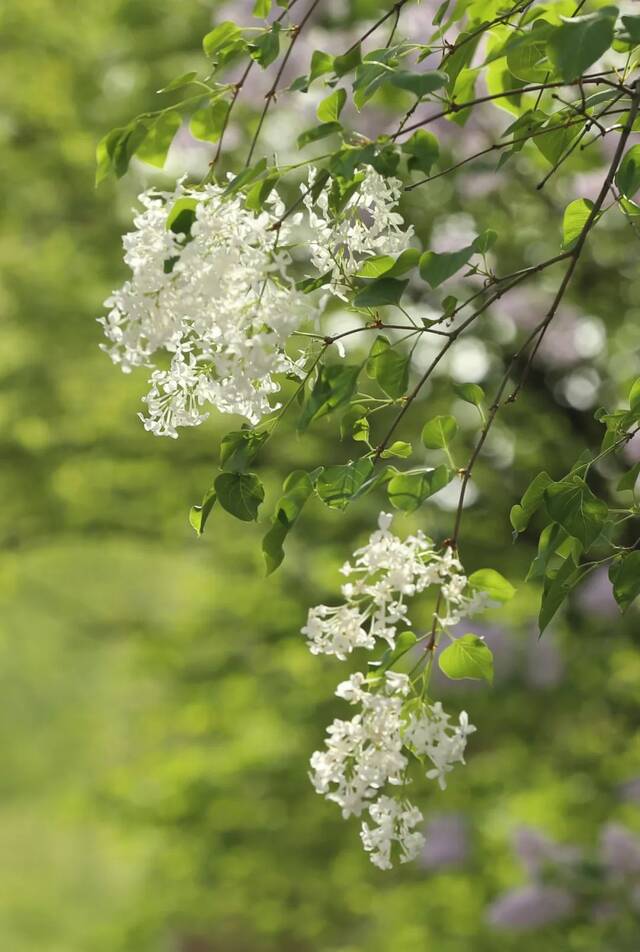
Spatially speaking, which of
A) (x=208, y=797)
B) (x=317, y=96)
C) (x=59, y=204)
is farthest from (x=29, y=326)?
(x=208, y=797)

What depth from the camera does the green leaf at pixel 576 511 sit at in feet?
3.79

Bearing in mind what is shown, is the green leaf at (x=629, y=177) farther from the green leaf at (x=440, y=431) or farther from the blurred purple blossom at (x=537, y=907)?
the blurred purple blossom at (x=537, y=907)

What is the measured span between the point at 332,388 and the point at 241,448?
14 centimetres

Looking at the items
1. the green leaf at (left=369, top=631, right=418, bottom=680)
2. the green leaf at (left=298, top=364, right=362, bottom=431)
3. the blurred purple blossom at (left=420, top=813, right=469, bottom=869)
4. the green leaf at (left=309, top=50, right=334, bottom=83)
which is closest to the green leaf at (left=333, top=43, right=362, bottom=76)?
the green leaf at (left=309, top=50, right=334, bottom=83)

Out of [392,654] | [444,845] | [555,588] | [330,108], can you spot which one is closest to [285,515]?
[392,654]

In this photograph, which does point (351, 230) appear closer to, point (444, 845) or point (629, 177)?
point (629, 177)

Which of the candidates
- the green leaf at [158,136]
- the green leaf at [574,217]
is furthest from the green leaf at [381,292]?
the green leaf at [574,217]

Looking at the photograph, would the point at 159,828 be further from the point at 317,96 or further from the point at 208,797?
the point at 317,96

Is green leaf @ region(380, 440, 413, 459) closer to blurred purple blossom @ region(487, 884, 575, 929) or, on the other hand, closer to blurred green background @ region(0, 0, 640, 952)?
blurred green background @ region(0, 0, 640, 952)

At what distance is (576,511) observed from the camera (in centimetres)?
117

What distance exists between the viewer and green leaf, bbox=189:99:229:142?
1157 mm

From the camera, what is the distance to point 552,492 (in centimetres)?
116

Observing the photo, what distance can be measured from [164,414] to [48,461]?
14.6ft

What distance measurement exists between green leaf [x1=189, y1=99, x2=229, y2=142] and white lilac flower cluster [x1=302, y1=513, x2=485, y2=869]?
38cm
